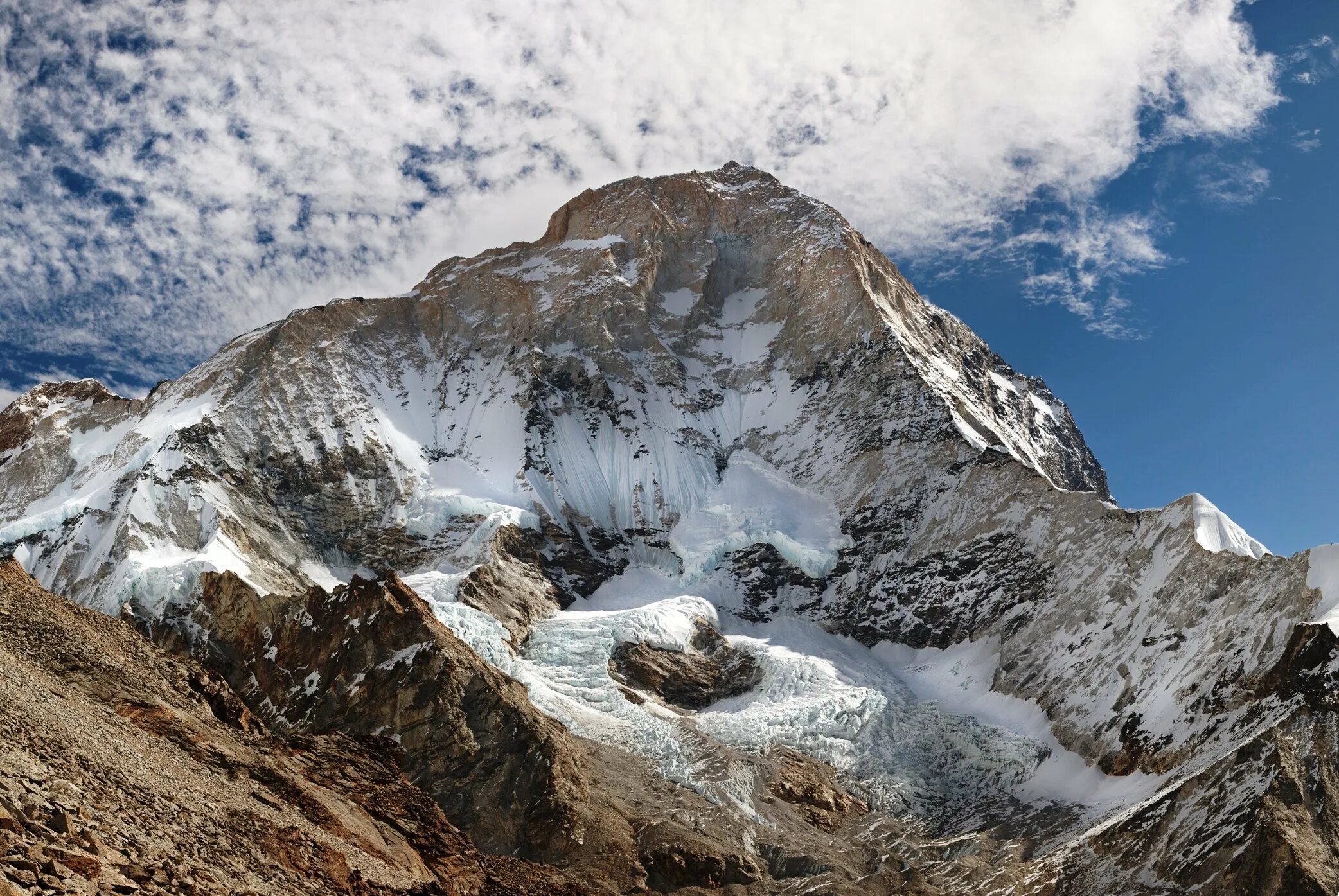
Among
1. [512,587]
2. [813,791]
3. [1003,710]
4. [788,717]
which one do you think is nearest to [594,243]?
[512,587]

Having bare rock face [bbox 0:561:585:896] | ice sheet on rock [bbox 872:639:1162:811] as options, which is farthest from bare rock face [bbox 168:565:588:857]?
ice sheet on rock [bbox 872:639:1162:811]

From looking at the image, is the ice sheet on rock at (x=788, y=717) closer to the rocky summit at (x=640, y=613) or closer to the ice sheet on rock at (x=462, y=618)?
the rocky summit at (x=640, y=613)

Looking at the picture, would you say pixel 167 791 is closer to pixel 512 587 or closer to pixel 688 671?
pixel 688 671

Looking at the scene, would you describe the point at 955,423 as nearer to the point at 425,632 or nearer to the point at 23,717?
the point at 425,632

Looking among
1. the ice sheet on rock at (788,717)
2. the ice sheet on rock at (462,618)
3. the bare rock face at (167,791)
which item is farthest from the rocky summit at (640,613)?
the ice sheet on rock at (462,618)

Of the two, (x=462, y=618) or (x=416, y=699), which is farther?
(x=462, y=618)

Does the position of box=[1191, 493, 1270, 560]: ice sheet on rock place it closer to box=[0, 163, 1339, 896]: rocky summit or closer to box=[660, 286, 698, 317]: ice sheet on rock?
box=[0, 163, 1339, 896]: rocky summit

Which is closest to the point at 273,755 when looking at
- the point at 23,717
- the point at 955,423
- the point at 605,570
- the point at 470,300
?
the point at 23,717
